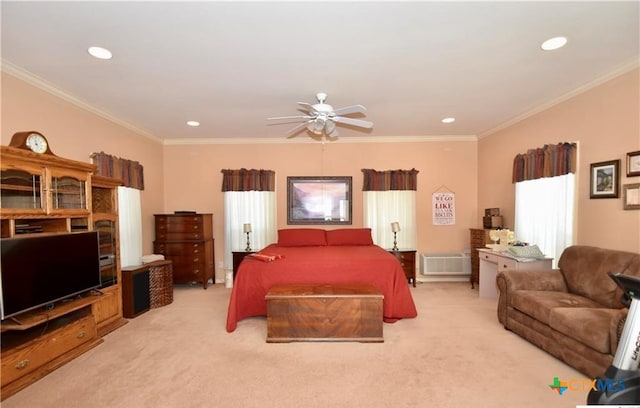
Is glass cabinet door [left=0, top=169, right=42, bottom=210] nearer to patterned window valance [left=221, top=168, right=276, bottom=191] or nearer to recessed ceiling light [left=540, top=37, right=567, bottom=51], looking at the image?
patterned window valance [left=221, top=168, right=276, bottom=191]

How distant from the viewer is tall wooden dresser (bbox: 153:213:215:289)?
4.70 metres

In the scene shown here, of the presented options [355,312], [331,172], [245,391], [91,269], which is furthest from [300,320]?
[331,172]

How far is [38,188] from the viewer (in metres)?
2.42

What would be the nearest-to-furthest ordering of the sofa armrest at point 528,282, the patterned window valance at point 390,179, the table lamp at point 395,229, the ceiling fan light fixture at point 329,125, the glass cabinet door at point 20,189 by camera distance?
1. the glass cabinet door at point 20,189
2. the sofa armrest at point 528,282
3. the ceiling fan light fixture at point 329,125
4. the table lamp at point 395,229
5. the patterned window valance at point 390,179

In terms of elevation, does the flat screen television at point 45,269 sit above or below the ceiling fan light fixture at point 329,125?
below

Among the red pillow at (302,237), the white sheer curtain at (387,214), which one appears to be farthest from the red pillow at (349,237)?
the white sheer curtain at (387,214)

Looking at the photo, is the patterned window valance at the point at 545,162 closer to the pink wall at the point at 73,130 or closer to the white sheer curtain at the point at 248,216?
the white sheer curtain at the point at 248,216

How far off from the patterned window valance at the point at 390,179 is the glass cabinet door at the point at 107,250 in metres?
3.89

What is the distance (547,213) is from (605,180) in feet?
2.51

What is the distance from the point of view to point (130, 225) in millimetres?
4109

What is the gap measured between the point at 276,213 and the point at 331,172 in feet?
4.26

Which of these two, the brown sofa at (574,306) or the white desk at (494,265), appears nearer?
the brown sofa at (574,306)

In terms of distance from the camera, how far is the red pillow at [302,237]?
15.4ft

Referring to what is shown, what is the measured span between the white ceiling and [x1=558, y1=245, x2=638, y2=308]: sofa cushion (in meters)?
1.77
